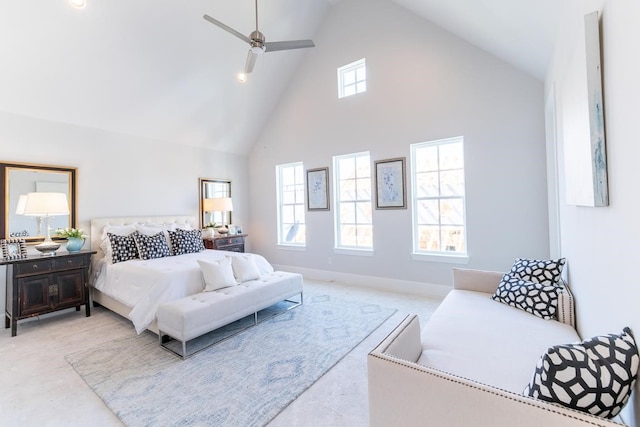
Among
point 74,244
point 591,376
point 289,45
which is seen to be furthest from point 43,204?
point 591,376

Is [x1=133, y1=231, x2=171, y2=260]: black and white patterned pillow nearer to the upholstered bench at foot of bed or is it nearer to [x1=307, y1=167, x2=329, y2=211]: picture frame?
the upholstered bench at foot of bed

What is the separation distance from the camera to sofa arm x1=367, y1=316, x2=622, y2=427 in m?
0.87

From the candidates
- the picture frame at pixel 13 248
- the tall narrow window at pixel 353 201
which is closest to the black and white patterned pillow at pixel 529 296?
the tall narrow window at pixel 353 201

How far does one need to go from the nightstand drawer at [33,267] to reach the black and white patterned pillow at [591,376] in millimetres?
4558

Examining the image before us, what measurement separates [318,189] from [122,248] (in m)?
3.18

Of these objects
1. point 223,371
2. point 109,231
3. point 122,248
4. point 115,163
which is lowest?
point 223,371

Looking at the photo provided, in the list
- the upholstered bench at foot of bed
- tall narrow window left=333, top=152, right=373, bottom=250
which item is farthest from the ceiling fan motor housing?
the upholstered bench at foot of bed

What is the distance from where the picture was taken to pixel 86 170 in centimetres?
412

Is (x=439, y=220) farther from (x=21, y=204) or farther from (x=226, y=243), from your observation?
(x=21, y=204)

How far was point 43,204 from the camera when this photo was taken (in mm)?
3387

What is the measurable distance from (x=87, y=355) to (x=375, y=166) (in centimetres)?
→ 420

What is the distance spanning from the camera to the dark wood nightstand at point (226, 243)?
5230 millimetres

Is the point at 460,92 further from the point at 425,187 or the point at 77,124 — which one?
the point at 77,124

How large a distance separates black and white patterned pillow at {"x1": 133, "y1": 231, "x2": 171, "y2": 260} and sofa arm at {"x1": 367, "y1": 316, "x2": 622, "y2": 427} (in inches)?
147
